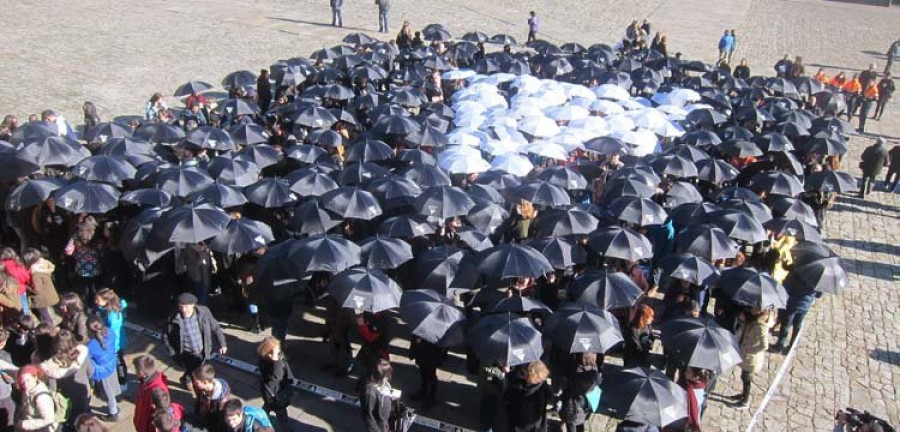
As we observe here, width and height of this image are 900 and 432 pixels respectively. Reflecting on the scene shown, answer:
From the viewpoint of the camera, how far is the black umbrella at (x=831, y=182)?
45.9 ft

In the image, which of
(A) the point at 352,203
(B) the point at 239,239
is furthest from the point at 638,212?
(B) the point at 239,239

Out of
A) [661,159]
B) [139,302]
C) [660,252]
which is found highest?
[661,159]

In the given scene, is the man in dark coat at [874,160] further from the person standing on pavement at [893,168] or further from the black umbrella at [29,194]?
the black umbrella at [29,194]

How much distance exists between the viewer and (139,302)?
1151 centimetres

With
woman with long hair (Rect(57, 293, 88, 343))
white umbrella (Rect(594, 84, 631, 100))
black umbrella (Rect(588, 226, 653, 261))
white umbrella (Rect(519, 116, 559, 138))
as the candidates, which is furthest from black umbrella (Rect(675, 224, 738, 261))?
white umbrella (Rect(594, 84, 631, 100))

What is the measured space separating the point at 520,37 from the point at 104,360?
90.1 feet

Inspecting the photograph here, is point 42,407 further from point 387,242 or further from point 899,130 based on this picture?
point 899,130

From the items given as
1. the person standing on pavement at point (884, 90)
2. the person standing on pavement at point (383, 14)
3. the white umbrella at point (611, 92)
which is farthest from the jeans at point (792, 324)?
the person standing on pavement at point (383, 14)

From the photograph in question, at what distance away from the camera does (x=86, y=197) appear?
434 inches

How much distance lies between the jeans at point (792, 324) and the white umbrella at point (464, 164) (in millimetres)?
5920

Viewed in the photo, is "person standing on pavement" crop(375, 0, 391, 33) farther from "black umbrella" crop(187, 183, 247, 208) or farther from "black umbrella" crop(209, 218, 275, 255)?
"black umbrella" crop(209, 218, 275, 255)

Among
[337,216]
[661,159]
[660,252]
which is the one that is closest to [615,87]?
[661,159]

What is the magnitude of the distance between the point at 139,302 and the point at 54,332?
3.28 meters

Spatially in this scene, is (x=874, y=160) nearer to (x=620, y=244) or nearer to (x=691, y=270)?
(x=691, y=270)
